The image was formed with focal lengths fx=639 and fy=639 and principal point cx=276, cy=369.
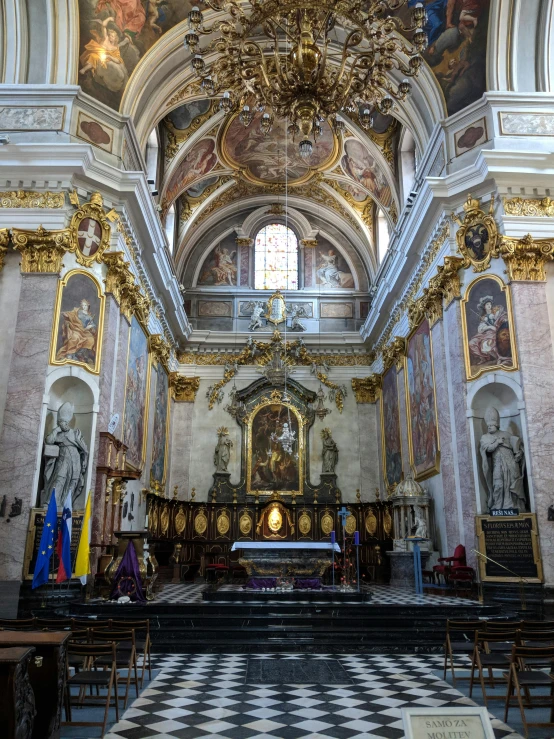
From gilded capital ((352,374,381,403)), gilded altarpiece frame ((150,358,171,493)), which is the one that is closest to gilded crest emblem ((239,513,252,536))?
gilded altarpiece frame ((150,358,171,493))

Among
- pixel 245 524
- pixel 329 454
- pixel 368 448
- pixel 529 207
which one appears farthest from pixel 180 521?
pixel 529 207

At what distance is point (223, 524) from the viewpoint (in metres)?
20.0

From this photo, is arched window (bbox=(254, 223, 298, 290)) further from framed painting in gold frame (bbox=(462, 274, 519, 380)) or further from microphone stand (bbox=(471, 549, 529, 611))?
microphone stand (bbox=(471, 549, 529, 611))

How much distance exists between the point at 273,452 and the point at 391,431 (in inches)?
160

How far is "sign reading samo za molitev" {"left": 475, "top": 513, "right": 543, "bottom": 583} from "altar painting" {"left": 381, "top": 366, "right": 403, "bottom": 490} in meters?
6.15

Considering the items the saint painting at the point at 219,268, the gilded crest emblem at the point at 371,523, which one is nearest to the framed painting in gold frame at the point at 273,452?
the gilded crest emblem at the point at 371,523

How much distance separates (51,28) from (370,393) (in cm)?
1389

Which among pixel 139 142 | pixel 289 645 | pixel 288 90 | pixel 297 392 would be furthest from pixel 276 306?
pixel 289 645

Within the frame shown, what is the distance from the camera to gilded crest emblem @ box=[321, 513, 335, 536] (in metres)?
19.9

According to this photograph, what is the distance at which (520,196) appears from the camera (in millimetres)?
12406

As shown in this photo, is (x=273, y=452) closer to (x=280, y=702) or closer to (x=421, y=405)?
(x=421, y=405)

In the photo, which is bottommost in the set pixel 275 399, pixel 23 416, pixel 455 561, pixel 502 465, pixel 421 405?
pixel 455 561

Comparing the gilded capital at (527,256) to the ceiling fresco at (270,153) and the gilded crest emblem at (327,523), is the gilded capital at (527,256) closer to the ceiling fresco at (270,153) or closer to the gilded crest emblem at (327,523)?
the ceiling fresco at (270,153)

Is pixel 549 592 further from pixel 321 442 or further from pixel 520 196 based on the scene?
pixel 321 442
